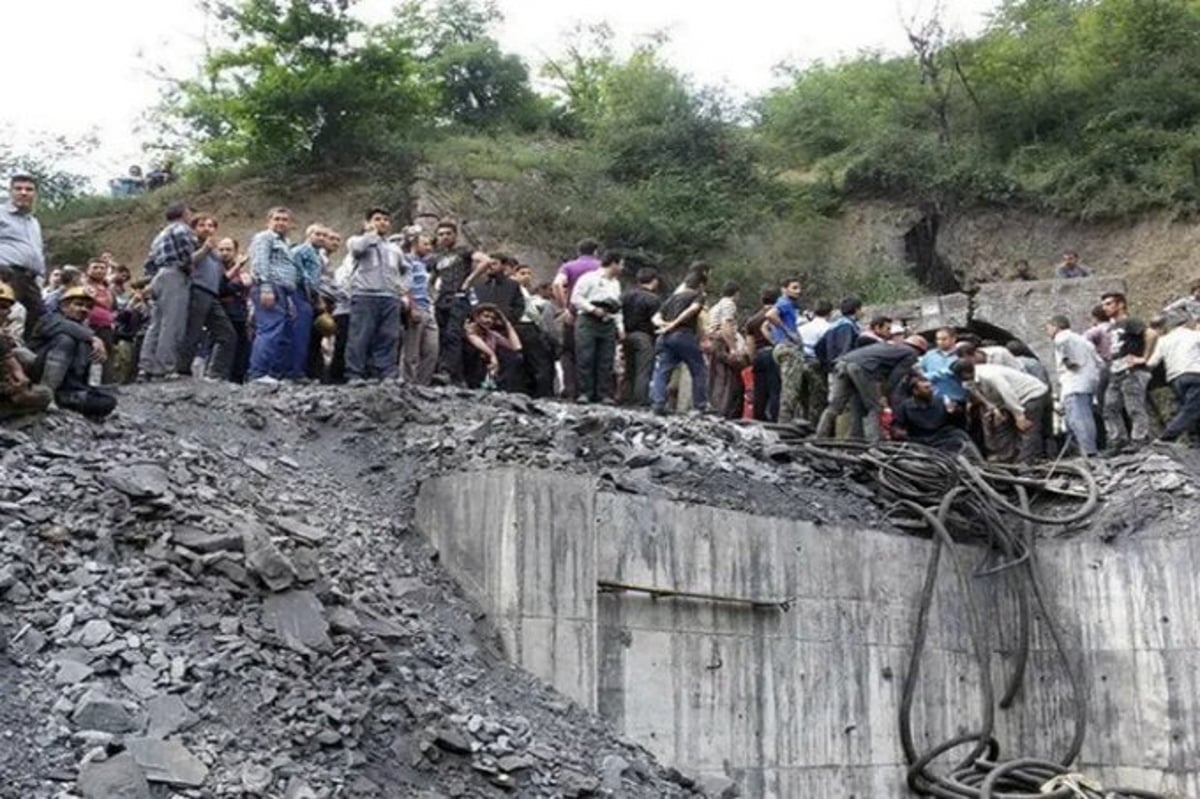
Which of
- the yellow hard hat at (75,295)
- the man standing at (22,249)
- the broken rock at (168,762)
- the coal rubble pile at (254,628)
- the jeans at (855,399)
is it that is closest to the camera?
the broken rock at (168,762)

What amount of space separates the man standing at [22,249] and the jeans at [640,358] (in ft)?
18.6

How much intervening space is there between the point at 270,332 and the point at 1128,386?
8.17 metres

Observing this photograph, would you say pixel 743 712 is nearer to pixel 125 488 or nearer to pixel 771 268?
pixel 125 488

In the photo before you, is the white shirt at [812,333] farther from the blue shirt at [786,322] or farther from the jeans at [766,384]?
the jeans at [766,384]

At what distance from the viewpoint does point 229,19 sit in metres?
27.0

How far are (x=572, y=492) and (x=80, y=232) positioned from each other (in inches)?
770

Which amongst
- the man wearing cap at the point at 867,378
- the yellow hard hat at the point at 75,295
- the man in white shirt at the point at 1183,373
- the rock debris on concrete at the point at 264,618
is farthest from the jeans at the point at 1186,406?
the yellow hard hat at the point at 75,295

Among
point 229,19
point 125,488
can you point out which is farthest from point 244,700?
point 229,19

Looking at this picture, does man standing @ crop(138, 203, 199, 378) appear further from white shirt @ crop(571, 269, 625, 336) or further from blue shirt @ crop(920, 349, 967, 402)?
blue shirt @ crop(920, 349, 967, 402)

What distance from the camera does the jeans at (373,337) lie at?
11430mm

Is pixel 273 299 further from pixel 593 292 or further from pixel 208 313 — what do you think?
pixel 593 292

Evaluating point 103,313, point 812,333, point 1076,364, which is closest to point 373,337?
point 103,313

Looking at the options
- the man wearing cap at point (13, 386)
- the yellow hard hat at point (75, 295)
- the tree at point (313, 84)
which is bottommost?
the man wearing cap at point (13, 386)

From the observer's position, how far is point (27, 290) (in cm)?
984
